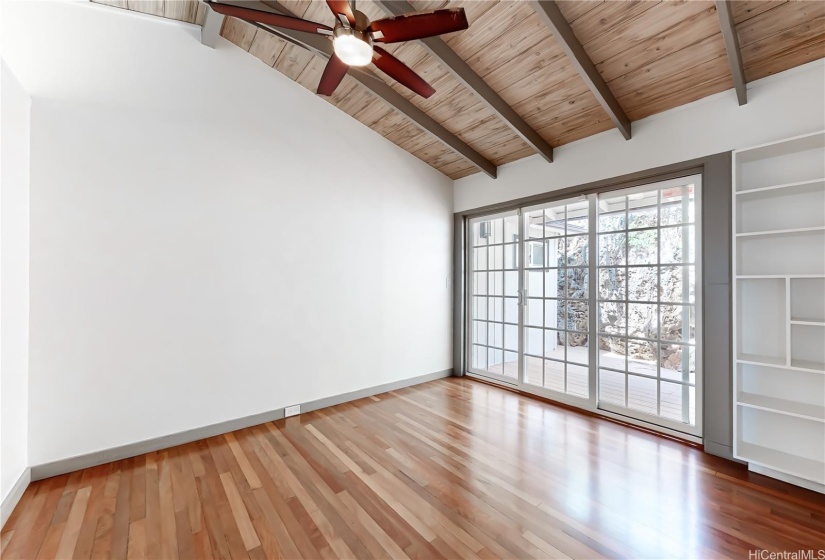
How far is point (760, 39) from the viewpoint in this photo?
2.22 metres

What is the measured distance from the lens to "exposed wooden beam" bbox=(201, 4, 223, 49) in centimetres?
278

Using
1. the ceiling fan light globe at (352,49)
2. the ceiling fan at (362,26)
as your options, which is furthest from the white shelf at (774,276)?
the ceiling fan light globe at (352,49)

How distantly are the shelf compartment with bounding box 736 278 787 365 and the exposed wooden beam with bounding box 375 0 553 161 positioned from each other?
6.88ft

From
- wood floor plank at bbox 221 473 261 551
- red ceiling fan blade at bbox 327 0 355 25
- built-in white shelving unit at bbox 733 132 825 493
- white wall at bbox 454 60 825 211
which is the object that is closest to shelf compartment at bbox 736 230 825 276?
built-in white shelving unit at bbox 733 132 825 493

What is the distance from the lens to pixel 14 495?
6.75ft

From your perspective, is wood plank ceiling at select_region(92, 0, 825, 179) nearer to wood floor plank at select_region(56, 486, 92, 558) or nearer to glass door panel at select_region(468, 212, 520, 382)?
glass door panel at select_region(468, 212, 520, 382)

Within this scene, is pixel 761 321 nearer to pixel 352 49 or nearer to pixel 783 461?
pixel 783 461

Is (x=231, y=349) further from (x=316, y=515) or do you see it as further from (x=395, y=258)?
(x=395, y=258)

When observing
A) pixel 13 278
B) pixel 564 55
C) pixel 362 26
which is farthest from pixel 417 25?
pixel 13 278

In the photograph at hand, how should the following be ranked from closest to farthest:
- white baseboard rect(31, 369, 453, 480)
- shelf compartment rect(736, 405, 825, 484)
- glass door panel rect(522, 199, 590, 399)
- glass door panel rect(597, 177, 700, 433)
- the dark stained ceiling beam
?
shelf compartment rect(736, 405, 825, 484) → white baseboard rect(31, 369, 453, 480) → the dark stained ceiling beam → glass door panel rect(597, 177, 700, 433) → glass door panel rect(522, 199, 590, 399)

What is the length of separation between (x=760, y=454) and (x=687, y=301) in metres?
1.16

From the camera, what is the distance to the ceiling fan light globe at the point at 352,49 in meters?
1.75

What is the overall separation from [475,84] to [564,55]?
0.71 meters

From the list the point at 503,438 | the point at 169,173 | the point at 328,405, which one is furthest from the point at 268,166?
the point at 503,438
